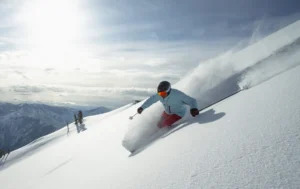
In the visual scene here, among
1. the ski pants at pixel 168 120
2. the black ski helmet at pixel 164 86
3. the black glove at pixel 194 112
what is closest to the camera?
the black glove at pixel 194 112

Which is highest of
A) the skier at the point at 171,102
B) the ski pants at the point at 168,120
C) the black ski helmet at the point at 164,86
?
the black ski helmet at the point at 164,86

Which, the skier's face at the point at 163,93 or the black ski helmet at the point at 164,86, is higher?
the black ski helmet at the point at 164,86

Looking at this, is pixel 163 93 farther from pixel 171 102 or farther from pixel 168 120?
pixel 168 120

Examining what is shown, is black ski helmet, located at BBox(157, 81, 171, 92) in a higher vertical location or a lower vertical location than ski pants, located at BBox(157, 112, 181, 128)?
higher

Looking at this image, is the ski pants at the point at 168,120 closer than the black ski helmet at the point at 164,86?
No

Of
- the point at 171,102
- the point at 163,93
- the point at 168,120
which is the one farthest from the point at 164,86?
the point at 168,120

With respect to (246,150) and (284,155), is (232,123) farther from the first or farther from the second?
(284,155)

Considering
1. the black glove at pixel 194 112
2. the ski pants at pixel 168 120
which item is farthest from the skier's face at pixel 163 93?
the black glove at pixel 194 112

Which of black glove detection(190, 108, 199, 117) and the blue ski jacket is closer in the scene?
black glove detection(190, 108, 199, 117)

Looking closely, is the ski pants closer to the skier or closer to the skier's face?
the skier

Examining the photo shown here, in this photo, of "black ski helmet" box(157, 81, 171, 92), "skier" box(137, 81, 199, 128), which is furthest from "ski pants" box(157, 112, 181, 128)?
"black ski helmet" box(157, 81, 171, 92)

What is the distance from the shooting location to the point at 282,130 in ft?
10.1

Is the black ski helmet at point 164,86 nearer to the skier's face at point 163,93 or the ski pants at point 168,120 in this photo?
the skier's face at point 163,93

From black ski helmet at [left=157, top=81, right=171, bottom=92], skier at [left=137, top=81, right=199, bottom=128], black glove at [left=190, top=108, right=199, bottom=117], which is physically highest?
black ski helmet at [left=157, top=81, right=171, bottom=92]
